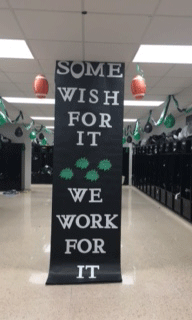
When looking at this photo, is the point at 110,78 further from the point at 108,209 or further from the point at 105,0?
the point at 108,209

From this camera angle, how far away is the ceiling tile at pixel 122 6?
240cm

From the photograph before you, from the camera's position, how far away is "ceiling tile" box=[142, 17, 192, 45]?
2.73 meters

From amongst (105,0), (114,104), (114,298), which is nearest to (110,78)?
(114,104)

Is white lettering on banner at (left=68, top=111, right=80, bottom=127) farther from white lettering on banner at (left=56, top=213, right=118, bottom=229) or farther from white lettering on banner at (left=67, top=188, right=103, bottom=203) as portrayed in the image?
white lettering on banner at (left=56, top=213, right=118, bottom=229)

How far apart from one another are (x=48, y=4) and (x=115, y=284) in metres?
3.11

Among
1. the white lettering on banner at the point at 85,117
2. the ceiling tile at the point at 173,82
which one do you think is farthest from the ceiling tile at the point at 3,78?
the ceiling tile at the point at 173,82

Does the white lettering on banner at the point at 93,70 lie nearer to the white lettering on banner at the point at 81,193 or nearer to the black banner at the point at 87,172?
the black banner at the point at 87,172

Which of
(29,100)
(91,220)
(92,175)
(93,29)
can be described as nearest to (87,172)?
(92,175)

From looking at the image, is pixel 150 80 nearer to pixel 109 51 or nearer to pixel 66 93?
pixel 109 51

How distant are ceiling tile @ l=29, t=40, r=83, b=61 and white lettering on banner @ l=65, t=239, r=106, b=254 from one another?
241cm

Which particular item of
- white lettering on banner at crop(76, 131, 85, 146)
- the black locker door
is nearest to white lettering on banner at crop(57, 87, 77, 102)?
white lettering on banner at crop(76, 131, 85, 146)

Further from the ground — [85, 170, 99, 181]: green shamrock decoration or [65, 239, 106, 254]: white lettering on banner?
[85, 170, 99, 181]: green shamrock decoration

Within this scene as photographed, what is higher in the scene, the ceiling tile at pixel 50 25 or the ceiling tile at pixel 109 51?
the ceiling tile at pixel 50 25

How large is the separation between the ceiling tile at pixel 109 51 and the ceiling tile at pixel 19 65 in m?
0.98
